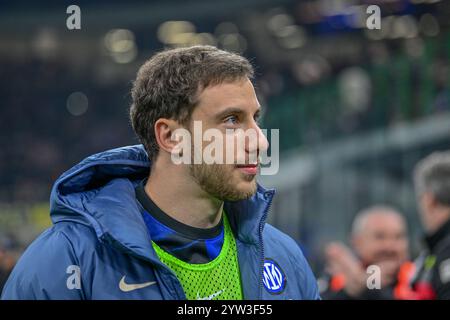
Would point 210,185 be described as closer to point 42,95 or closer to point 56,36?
point 42,95

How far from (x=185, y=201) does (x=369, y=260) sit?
2.12m

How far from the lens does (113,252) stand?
6.88 feet

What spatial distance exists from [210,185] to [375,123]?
824 cm

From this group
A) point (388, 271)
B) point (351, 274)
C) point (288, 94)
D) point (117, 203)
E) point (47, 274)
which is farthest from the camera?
point (288, 94)

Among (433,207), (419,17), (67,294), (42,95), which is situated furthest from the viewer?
(42,95)

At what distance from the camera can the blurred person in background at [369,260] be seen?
3.83 metres

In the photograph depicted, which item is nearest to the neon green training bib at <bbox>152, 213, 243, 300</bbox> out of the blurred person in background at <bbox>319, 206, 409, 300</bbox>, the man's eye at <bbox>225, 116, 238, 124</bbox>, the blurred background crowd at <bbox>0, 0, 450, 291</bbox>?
the man's eye at <bbox>225, 116, 238, 124</bbox>

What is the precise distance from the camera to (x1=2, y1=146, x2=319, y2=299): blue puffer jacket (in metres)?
2.02

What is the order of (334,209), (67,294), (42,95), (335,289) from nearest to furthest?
(67,294) < (335,289) < (334,209) < (42,95)

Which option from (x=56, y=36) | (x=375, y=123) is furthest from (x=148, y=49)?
(x=375, y=123)

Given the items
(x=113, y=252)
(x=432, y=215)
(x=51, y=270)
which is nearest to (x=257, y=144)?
(x=113, y=252)

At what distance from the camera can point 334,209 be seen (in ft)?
30.7

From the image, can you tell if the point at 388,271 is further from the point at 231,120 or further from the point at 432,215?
the point at 231,120

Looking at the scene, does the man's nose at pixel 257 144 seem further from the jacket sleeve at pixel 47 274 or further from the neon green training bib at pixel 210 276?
the jacket sleeve at pixel 47 274
